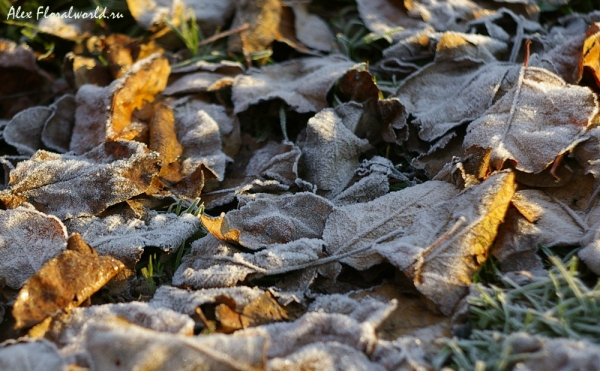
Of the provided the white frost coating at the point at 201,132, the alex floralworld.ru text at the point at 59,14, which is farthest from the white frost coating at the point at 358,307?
the alex floralworld.ru text at the point at 59,14

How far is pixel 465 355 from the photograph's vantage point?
1.45 m

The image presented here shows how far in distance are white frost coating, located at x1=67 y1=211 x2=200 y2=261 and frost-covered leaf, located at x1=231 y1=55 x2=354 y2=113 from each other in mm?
724

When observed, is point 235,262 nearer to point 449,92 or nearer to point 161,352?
point 161,352

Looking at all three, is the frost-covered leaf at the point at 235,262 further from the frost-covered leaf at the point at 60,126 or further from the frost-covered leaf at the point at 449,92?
the frost-covered leaf at the point at 60,126

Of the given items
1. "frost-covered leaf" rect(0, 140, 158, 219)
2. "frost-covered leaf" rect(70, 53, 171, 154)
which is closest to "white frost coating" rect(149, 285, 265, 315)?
"frost-covered leaf" rect(0, 140, 158, 219)

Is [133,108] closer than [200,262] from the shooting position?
No

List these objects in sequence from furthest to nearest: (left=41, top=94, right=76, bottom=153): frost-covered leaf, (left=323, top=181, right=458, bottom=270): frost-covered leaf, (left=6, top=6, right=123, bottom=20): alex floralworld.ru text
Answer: (left=6, top=6, right=123, bottom=20): alex floralworld.ru text → (left=41, top=94, right=76, bottom=153): frost-covered leaf → (left=323, top=181, right=458, bottom=270): frost-covered leaf

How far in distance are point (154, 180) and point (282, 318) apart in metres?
0.86

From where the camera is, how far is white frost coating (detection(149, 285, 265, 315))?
1.61 meters

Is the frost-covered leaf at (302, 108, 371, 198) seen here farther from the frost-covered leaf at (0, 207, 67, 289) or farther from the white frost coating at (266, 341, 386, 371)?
the frost-covered leaf at (0, 207, 67, 289)

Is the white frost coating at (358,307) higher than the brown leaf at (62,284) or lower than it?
lower

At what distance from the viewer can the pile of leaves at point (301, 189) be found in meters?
1.48

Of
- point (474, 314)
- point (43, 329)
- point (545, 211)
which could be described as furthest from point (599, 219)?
point (43, 329)

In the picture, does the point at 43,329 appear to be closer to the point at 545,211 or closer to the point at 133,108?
the point at 133,108
